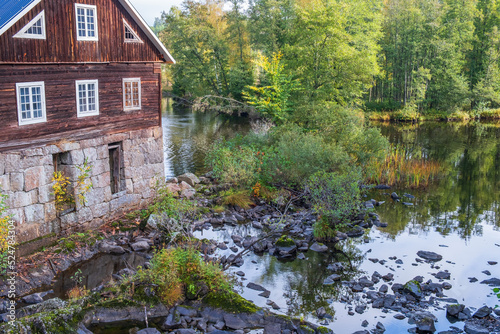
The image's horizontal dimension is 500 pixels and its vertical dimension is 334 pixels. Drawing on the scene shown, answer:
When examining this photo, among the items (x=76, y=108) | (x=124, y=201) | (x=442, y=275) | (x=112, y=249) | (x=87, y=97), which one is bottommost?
(x=442, y=275)

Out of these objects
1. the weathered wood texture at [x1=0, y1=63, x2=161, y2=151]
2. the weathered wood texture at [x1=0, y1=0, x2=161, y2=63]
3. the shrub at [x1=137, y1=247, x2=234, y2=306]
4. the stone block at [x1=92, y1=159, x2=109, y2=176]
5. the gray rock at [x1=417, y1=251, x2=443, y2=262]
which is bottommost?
the gray rock at [x1=417, y1=251, x2=443, y2=262]

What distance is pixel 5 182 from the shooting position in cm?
1515

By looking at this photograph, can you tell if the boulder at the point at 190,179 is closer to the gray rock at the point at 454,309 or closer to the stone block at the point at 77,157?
the stone block at the point at 77,157

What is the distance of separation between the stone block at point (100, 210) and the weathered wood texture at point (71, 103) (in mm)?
2839

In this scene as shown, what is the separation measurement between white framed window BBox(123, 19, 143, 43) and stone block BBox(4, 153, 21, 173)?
269 inches

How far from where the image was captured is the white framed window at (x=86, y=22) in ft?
56.8

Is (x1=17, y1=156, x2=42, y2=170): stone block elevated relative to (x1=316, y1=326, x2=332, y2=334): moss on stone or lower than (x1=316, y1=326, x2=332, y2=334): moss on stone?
elevated

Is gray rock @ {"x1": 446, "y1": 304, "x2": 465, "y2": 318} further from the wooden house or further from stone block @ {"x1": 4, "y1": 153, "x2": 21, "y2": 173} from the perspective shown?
stone block @ {"x1": 4, "y1": 153, "x2": 21, "y2": 173}

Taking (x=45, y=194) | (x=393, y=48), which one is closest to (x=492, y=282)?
(x=45, y=194)

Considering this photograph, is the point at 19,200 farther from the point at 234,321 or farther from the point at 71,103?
the point at 234,321

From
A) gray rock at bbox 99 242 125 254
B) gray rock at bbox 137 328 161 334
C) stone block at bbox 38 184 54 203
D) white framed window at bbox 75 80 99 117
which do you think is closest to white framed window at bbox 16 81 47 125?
white framed window at bbox 75 80 99 117

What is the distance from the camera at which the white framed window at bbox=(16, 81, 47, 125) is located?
15500 millimetres

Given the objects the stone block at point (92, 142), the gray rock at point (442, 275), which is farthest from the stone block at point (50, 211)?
the gray rock at point (442, 275)

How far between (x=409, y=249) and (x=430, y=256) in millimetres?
978
